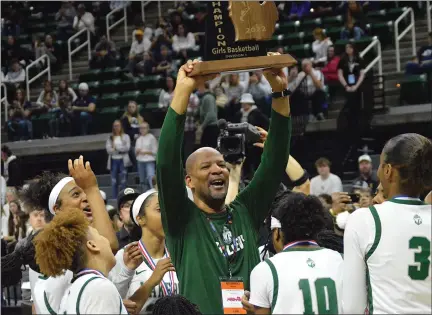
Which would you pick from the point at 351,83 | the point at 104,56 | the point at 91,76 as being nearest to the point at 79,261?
the point at 351,83

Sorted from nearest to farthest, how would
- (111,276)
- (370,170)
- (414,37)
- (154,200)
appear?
(111,276) → (154,200) → (370,170) → (414,37)

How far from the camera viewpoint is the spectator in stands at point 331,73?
1623cm

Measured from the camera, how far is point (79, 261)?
15.0 feet

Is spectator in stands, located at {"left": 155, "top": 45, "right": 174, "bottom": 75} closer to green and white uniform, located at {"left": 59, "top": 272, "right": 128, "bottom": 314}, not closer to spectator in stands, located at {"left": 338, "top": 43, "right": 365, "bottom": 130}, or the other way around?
spectator in stands, located at {"left": 338, "top": 43, "right": 365, "bottom": 130}

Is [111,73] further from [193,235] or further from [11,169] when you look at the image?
[193,235]

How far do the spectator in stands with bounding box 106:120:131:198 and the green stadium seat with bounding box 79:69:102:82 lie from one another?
487cm

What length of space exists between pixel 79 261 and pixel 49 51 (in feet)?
62.5

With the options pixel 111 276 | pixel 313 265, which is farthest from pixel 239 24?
pixel 111 276

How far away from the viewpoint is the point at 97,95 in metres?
21.2

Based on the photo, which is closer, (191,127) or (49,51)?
(191,127)

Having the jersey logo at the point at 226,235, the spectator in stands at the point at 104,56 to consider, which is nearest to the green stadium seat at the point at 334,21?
the spectator in stands at the point at 104,56

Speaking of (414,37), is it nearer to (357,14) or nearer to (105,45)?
(357,14)

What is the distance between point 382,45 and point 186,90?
533 inches

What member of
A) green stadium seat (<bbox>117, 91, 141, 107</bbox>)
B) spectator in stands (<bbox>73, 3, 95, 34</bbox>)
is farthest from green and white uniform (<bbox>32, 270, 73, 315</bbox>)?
spectator in stands (<bbox>73, 3, 95, 34</bbox>)
